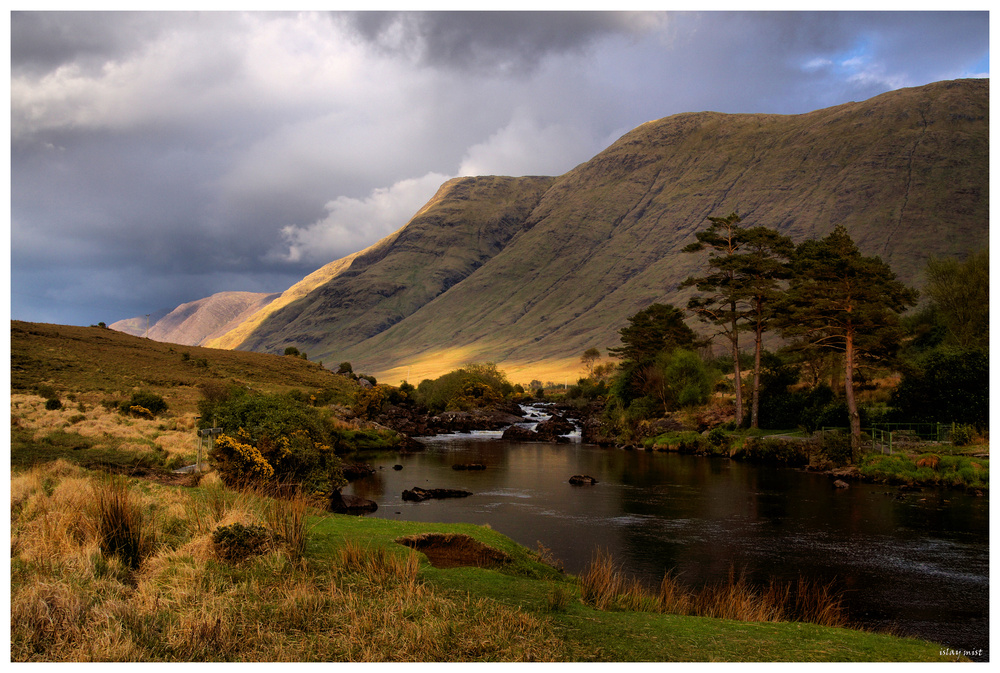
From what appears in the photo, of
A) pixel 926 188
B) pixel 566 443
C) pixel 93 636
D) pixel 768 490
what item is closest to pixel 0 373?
pixel 93 636

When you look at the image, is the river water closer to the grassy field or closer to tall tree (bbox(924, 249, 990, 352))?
the grassy field

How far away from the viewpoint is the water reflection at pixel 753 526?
49.8ft

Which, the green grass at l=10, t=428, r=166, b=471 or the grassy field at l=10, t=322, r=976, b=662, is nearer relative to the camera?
the grassy field at l=10, t=322, r=976, b=662

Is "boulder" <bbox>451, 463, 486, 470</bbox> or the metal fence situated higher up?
the metal fence

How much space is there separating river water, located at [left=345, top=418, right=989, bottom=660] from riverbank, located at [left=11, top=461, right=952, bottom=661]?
6.63 meters

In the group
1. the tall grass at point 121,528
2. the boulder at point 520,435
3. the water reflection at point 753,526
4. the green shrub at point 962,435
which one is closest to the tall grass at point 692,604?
the water reflection at point 753,526

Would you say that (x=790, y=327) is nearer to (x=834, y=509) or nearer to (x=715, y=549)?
(x=834, y=509)

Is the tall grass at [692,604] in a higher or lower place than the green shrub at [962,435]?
lower

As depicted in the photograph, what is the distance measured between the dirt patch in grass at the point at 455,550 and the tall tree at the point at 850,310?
28990mm

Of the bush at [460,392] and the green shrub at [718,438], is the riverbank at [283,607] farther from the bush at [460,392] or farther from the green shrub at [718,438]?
the bush at [460,392]

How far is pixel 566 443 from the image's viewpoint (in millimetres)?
56156

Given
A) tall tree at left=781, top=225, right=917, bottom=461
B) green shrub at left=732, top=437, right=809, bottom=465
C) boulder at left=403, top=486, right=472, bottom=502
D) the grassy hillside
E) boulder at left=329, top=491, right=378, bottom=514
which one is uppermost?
tall tree at left=781, top=225, right=917, bottom=461

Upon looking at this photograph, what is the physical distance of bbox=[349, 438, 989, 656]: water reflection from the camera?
15180mm

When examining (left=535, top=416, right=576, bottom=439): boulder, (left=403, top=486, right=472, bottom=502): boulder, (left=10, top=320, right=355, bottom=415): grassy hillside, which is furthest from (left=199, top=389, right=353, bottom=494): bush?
(left=535, top=416, right=576, bottom=439): boulder
